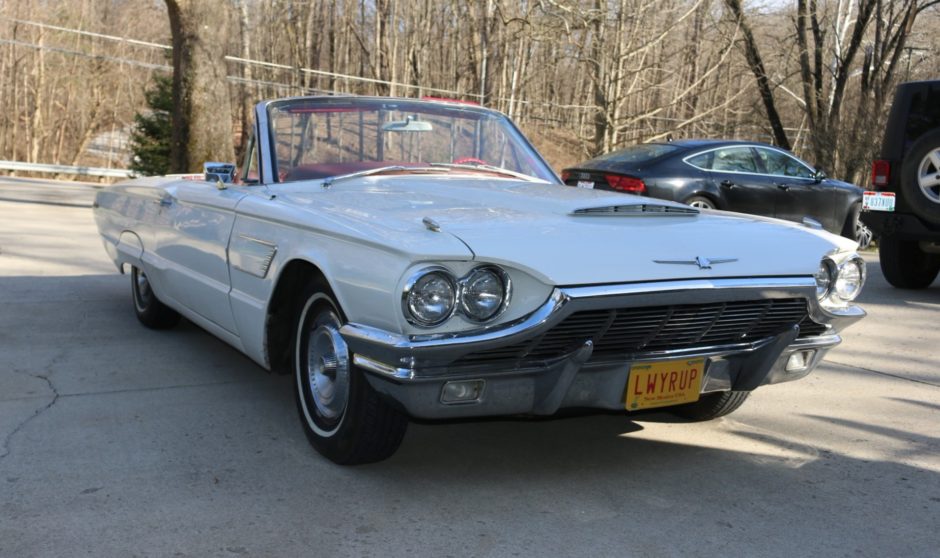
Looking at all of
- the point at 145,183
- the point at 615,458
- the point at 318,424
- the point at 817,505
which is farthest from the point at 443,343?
the point at 145,183

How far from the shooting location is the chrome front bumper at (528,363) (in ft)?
9.91

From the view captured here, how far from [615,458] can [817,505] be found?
2.67 ft

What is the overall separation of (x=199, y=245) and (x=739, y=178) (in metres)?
8.08

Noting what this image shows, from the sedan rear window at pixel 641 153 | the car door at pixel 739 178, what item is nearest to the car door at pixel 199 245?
the sedan rear window at pixel 641 153

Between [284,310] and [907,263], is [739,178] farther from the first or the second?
[284,310]

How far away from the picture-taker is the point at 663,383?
11.1ft

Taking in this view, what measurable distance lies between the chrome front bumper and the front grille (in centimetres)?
4

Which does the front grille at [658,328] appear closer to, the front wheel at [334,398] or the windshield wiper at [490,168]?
the front wheel at [334,398]

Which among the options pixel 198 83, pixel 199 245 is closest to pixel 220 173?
pixel 199 245

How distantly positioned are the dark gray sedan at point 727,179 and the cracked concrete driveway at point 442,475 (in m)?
5.32

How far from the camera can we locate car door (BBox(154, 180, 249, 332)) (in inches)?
175

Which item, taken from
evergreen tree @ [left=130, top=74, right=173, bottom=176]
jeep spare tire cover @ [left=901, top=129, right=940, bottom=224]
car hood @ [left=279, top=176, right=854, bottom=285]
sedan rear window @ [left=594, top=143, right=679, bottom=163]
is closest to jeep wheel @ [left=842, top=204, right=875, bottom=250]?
sedan rear window @ [left=594, top=143, right=679, bottom=163]

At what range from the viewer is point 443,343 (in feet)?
9.86

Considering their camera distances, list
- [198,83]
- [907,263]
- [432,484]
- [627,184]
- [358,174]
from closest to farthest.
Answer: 1. [432,484]
2. [358,174]
3. [907,263]
4. [627,184]
5. [198,83]
